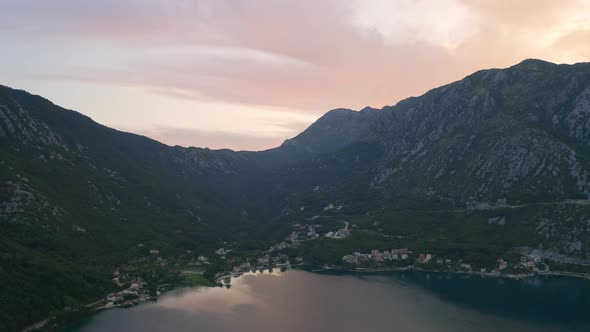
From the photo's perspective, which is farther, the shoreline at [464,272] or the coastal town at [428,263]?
the coastal town at [428,263]

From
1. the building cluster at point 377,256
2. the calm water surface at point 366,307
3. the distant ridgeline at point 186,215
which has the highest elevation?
the distant ridgeline at point 186,215

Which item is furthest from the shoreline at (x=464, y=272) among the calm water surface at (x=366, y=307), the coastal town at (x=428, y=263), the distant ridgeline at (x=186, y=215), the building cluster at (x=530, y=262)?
the distant ridgeline at (x=186, y=215)

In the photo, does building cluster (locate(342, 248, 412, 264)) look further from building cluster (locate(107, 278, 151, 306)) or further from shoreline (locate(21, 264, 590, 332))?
building cluster (locate(107, 278, 151, 306))

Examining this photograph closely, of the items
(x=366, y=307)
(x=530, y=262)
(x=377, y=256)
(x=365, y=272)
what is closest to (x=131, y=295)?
(x=366, y=307)

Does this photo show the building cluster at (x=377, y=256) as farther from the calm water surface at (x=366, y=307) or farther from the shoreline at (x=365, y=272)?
the calm water surface at (x=366, y=307)

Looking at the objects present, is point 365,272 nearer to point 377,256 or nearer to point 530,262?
point 377,256

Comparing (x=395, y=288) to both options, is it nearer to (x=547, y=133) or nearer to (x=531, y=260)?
(x=531, y=260)

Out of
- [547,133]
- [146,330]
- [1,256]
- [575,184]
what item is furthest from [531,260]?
[1,256]

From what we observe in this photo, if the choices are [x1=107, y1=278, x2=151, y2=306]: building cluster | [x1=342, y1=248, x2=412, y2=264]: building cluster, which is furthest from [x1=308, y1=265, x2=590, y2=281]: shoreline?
[x1=107, y1=278, x2=151, y2=306]: building cluster
